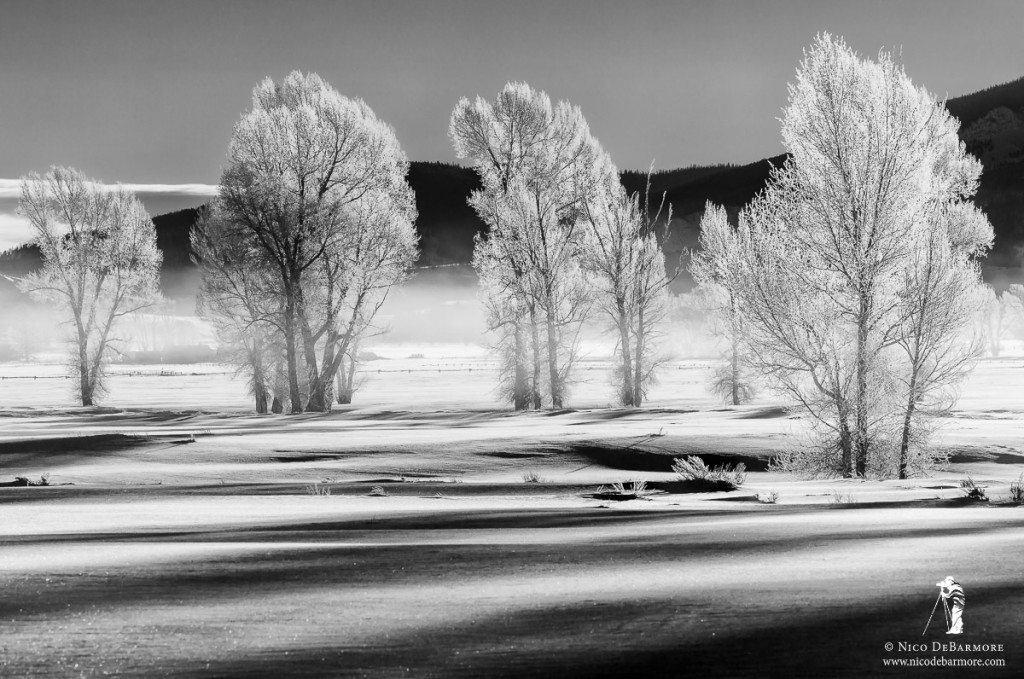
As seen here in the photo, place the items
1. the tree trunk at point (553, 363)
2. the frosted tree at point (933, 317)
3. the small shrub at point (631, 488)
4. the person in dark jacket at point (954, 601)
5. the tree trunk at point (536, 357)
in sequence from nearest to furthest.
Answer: the person in dark jacket at point (954, 601)
the small shrub at point (631, 488)
the frosted tree at point (933, 317)
the tree trunk at point (553, 363)
the tree trunk at point (536, 357)

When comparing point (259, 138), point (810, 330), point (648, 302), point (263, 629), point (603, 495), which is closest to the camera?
point (263, 629)

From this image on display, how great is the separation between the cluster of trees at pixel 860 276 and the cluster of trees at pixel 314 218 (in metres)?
16.8

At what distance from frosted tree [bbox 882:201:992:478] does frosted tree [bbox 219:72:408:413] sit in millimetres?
19403

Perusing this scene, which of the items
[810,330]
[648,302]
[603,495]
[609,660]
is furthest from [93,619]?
[648,302]

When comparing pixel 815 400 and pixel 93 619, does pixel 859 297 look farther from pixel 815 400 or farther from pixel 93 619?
pixel 93 619

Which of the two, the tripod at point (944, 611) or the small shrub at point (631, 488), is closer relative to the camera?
the tripod at point (944, 611)

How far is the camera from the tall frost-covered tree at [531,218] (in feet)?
109

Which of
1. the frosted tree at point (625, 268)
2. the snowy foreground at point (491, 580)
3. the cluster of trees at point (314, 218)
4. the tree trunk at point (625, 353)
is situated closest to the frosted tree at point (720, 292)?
the frosted tree at point (625, 268)

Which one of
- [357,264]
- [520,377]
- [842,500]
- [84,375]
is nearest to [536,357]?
[520,377]

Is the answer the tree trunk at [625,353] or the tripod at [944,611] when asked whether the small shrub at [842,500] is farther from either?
the tree trunk at [625,353]

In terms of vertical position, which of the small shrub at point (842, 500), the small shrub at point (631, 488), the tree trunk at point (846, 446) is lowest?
the tree trunk at point (846, 446)

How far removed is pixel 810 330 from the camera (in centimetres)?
1719

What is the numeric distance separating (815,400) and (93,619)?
16402 mm

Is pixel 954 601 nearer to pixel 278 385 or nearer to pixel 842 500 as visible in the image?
pixel 842 500
